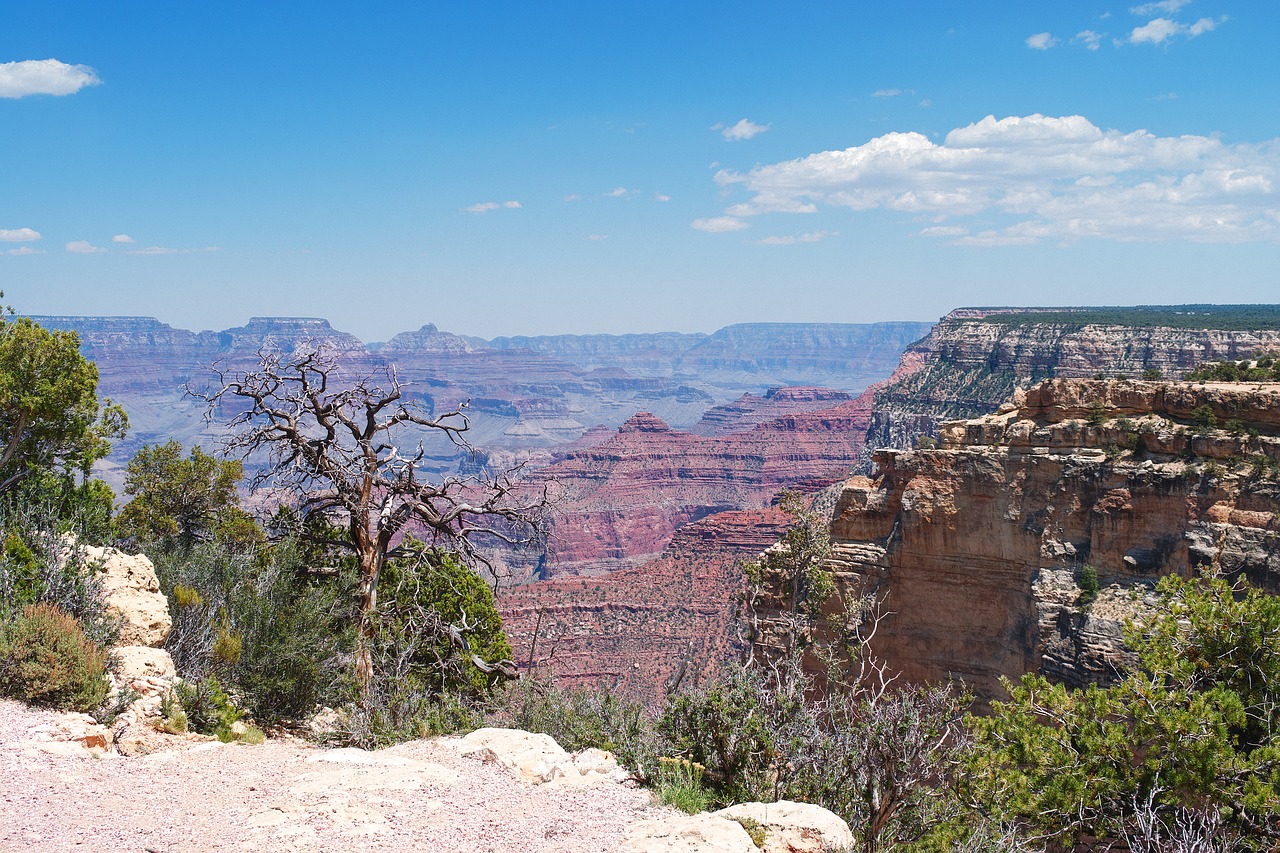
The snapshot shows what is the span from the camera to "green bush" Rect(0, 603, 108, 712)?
10945 mm

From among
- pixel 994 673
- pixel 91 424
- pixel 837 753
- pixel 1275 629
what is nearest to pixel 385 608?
pixel 91 424

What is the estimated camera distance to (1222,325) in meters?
86.4

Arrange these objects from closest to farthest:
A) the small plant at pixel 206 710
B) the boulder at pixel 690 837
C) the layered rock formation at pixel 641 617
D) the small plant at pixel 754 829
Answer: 1. the boulder at pixel 690 837
2. the small plant at pixel 754 829
3. the small plant at pixel 206 710
4. the layered rock formation at pixel 641 617

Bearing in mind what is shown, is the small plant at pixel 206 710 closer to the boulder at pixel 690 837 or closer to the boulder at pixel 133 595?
the boulder at pixel 133 595

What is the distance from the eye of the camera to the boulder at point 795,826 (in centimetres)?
888

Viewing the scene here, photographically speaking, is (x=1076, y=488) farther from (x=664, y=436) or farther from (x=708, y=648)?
(x=664, y=436)

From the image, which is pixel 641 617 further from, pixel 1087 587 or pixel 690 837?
pixel 690 837

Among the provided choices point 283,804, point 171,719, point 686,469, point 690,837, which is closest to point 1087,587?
point 690,837

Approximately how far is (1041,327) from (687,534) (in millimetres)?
43431

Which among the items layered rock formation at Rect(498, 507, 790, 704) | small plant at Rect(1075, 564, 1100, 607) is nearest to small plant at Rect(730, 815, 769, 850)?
small plant at Rect(1075, 564, 1100, 607)

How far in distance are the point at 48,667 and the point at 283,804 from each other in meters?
3.90

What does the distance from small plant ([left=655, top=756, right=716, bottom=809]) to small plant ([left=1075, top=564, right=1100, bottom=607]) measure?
16040 mm

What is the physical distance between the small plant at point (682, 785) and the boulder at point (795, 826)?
0.52 m

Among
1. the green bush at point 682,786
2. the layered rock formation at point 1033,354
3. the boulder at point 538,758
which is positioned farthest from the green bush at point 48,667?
the layered rock formation at point 1033,354
